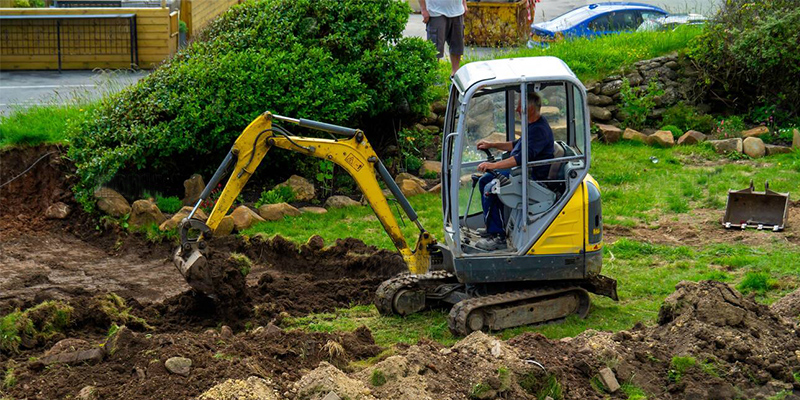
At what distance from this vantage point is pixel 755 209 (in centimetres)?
1202

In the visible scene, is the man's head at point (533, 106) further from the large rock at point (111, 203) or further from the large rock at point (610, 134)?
the large rock at point (610, 134)

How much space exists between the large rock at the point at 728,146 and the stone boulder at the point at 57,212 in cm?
974

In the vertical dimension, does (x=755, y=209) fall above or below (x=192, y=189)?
below

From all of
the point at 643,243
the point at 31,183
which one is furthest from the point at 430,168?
the point at 31,183

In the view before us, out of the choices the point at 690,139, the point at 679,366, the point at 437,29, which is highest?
the point at 437,29

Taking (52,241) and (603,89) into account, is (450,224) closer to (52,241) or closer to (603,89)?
(52,241)

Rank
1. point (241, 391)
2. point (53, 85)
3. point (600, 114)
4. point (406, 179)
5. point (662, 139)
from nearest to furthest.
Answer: point (241, 391), point (406, 179), point (662, 139), point (600, 114), point (53, 85)

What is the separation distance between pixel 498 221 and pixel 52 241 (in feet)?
19.9

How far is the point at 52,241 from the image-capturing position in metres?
12.2

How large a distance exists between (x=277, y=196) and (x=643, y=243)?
4.80 m

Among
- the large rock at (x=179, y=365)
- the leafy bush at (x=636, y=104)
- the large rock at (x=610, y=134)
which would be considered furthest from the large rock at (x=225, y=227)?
the leafy bush at (x=636, y=104)

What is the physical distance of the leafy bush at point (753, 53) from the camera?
15.9m

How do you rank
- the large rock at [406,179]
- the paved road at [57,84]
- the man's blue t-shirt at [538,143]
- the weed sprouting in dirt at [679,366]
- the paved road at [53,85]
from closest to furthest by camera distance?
1. the weed sprouting in dirt at [679,366]
2. the man's blue t-shirt at [538,143]
3. the large rock at [406,179]
4. the paved road at [53,85]
5. the paved road at [57,84]

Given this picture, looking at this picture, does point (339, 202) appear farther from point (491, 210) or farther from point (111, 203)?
point (491, 210)
